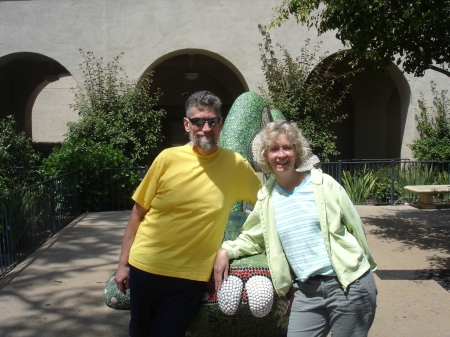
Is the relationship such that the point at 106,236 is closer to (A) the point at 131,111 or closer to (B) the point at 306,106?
(A) the point at 131,111

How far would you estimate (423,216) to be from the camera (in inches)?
347

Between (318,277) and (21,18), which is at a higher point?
(21,18)

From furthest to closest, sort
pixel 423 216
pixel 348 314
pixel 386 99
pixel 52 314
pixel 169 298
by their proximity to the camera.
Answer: pixel 386 99 → pixel 423 216 → pixel 52 314 → pixel 169 298 → pixel 348 314

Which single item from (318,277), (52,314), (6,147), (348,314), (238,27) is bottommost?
(52,314)

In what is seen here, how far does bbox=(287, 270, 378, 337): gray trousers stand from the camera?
7.45 feet

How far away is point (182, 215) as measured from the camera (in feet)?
8.05

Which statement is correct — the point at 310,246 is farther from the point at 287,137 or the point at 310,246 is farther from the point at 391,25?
the point at 391,25

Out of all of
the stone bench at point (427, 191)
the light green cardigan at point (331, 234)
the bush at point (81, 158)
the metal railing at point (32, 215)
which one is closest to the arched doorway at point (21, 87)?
the bush at point (81, 158)

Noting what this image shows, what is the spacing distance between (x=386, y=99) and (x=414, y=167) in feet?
15.8

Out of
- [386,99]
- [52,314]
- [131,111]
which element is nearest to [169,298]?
[52,314]

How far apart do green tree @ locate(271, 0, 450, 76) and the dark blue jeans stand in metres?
3.63

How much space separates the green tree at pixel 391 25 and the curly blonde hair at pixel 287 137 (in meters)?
3.00

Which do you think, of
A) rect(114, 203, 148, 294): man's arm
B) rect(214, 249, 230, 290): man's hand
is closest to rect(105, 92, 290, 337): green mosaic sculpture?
rect(214, 249, 230, 290): man's hand

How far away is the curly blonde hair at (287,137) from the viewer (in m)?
2.41
